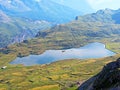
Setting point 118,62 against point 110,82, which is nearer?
point 110,82

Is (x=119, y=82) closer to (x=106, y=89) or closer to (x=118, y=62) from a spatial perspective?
(x=106, y=89)

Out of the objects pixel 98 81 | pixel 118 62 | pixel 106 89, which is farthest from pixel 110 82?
pixel 118 62

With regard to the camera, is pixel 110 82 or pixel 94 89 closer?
pixel 110 82

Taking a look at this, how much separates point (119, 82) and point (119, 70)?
11.6 feet

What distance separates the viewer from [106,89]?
172 ft

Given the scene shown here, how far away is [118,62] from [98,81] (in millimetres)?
8473

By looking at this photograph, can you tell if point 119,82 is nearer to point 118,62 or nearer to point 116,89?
point 116,89

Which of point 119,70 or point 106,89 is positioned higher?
point 119,70

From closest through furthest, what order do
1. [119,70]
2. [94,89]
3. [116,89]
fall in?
[116,89]
[119,70]
[94,89]

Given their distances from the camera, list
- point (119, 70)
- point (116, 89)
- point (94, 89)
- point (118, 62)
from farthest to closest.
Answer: point (118, 62), point (94, 89), point (119, 70), point (116, 89)

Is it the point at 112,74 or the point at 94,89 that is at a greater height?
the point at 112,74

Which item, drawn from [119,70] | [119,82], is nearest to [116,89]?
[119,82]

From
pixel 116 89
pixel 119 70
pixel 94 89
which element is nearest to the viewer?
pixel 116 89

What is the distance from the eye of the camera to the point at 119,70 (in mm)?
52250
